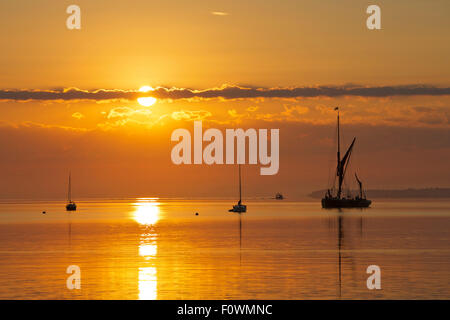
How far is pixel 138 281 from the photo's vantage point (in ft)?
132

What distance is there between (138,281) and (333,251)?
2927cm

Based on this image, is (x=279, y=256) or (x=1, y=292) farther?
(x=279, y=256)

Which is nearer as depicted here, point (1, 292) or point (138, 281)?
point (1, 292)

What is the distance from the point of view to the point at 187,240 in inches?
3282

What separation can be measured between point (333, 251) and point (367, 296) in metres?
30.9
